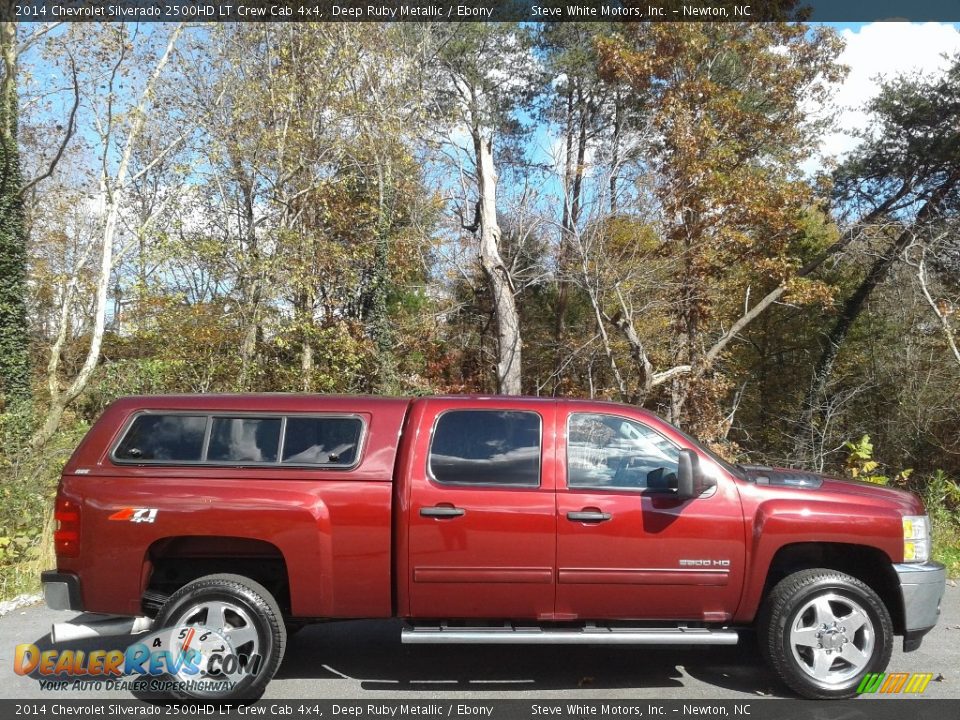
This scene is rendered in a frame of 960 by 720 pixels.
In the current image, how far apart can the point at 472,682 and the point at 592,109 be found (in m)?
23.3

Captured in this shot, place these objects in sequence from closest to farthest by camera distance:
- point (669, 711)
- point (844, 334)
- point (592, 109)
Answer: point (669, 711) < point (844, 334) < point (592, 109)

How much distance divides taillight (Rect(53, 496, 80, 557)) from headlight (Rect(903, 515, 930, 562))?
4953 millimetres

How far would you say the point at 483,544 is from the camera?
4637mm

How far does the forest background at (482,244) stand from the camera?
15344 mm

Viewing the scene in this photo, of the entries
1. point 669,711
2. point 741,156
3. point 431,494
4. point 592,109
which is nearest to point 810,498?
point 669,711

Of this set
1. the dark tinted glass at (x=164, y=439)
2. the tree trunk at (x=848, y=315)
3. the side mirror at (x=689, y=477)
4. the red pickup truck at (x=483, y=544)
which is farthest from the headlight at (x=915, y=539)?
the tree trunk at (x=848, y=315)

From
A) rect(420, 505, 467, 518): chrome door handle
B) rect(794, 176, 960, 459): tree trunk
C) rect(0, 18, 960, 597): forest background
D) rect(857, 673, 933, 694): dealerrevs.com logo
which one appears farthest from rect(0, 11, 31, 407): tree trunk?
rect(857, 673, 933, 694): dealerrevs.com logo

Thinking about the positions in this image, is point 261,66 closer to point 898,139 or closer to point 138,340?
point 138,340

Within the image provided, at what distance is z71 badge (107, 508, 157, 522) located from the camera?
4.64 meters

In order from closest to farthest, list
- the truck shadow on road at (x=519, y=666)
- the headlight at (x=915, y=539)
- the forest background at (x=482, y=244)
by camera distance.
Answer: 1. the headlight at (x=915, y=539)
2. the truck shadow on road at (x=519, y=666)
3. the forest background at (x=482, y=244)

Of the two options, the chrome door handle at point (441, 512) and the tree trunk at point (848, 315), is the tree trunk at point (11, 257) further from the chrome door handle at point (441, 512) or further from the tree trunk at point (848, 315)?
the tree trunk at point (848, 315)

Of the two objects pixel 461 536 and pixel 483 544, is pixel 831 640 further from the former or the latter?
pixel 461 536

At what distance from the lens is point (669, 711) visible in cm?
454

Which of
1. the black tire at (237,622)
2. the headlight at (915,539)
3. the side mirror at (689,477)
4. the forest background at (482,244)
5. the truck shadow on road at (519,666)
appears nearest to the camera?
the side mirror at (689,477)
